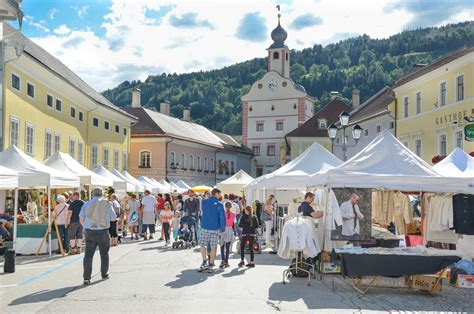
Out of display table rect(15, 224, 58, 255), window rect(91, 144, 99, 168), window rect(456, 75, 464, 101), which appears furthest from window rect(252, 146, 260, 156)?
display table rect(15, 224, 58, 255)

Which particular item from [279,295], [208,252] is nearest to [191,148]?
[208,252]

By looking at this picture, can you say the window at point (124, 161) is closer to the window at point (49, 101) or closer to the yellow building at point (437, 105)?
the window at point (49, 101)

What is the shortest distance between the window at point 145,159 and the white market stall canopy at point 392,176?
42628 millimetres

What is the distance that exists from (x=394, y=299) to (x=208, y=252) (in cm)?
550

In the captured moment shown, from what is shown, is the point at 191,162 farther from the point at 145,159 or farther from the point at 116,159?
the point at 116,159

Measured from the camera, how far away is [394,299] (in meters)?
10.0

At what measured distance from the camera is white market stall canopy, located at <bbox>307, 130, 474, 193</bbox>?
1187 centimetres

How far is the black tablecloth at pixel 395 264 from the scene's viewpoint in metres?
10.3

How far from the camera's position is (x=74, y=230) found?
16812 mm

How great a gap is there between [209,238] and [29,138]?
674 inches

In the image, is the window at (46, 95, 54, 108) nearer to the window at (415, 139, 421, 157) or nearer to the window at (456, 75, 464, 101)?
the window at (456, 75, 464, 101)

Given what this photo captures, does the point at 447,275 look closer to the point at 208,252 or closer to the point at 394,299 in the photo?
the point at 394,299

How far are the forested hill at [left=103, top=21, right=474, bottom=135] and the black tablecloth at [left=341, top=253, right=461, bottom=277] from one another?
98.3 m

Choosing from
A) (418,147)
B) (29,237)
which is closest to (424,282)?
(29,237)
